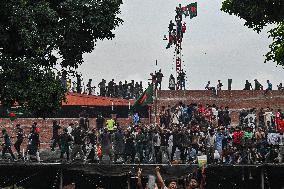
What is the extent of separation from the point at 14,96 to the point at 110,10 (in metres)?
4.30

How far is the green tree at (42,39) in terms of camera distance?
645 inches

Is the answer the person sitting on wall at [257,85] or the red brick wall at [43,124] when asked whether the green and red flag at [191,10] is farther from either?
the red brick wall at [43,124]

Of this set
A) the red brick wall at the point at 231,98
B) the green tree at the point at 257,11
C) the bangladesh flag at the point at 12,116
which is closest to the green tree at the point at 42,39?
the green tree at the point at 257,11

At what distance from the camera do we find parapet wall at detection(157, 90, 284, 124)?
3931cm

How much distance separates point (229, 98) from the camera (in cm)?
3972

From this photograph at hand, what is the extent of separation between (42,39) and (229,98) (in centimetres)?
2452

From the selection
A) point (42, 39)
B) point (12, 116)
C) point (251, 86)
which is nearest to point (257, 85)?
point (251, 86)

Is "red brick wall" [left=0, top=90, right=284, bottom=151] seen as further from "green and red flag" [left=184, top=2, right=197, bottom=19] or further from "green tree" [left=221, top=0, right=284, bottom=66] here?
"green tree" [left=221, top=0, right=284, bottom=66]

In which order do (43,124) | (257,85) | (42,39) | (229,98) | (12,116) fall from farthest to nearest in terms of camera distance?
1. (257,85)
2. (229,98)
3. (43,124)
4. (12,116)
5. (42,39)

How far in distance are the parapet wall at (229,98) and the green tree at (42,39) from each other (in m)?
20.7

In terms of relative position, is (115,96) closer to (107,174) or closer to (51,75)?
(107,174)

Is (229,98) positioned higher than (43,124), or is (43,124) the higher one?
(229,98)

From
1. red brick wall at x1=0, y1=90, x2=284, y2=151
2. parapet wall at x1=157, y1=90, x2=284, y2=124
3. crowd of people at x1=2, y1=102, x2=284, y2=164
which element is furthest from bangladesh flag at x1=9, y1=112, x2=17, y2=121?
parapet wall at x1=157, y1=90, x2=284, y2=124

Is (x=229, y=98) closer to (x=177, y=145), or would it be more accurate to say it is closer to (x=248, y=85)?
(x=248, y=85)
